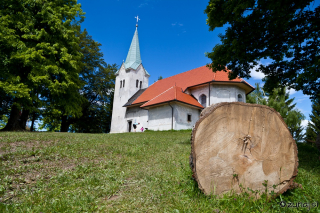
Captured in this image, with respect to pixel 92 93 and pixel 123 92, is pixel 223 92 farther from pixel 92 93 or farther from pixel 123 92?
pixel 92 93

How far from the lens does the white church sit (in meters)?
20.8

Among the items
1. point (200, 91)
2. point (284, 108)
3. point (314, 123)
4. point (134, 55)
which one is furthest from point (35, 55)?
point (314, 123)

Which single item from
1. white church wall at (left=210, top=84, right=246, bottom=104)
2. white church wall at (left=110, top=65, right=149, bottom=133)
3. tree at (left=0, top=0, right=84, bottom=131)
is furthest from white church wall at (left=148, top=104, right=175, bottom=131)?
tree at (left=0, top=0, right=84, bottom=131)

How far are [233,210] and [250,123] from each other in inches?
52.7

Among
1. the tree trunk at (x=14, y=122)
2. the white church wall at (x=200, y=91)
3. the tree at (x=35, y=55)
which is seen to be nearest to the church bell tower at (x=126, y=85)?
the white church wall at (x=200, y=91)

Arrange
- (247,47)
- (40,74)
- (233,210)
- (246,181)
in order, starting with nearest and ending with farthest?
(233,210)
(246,181)
(247,47)
(40,74)

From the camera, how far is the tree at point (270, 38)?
657cm

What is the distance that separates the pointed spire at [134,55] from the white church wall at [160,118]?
11.8 m

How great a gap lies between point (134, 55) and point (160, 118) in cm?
1582

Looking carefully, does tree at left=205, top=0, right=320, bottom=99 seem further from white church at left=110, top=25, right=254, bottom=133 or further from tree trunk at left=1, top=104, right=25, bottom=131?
tree trunk at left=1, top=104, right=25, bottom=131

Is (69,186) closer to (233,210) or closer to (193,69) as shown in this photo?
(233,210)

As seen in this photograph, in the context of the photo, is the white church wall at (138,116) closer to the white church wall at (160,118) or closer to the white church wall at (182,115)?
the white church wall at (160,118)

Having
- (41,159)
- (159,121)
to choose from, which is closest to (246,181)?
(41,159)

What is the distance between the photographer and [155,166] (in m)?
4.83
